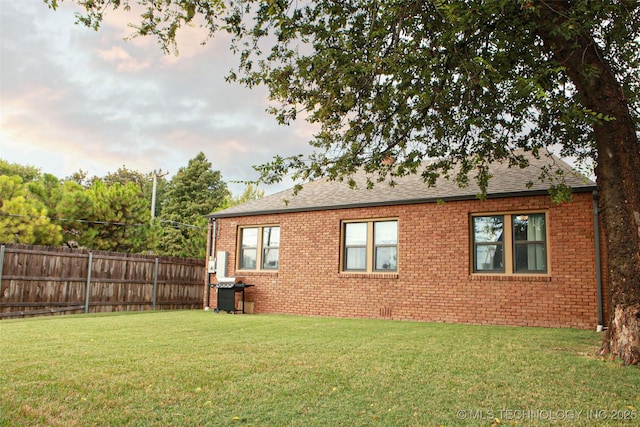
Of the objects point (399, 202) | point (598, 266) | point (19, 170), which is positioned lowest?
point (598, 266)

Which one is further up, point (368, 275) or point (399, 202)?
point (399, 202)

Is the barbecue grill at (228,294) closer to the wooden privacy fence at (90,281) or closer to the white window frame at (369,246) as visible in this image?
the wooden privacy fence at (90,281)

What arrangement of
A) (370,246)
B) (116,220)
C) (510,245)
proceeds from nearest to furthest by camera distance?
(510,245), (370,246), (116,220)

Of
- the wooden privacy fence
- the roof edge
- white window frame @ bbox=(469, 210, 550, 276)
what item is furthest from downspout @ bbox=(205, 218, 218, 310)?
white window frame @ bbox=(469, 210, 550, 276)

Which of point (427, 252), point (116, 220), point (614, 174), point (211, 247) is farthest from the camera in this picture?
point (116, 220)

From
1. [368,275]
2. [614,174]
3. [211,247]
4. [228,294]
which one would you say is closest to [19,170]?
[211,247]

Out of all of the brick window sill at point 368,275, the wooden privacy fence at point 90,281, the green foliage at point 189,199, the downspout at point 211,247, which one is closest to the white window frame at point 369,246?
the brick window sill at point 368,275

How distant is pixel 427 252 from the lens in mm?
11555

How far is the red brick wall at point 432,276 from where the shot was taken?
984 centimetres

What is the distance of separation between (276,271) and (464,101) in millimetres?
8454

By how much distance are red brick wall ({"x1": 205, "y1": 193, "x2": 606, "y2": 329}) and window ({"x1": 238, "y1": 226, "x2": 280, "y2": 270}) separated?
0.25m

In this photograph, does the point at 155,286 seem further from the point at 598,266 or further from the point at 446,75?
A: the point at 598,266

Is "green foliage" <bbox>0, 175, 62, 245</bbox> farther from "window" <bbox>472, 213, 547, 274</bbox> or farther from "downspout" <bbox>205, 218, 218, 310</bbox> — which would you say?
"window" <bbox>472, 213, 547, 274</bbox>

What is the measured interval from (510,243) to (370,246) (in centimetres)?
351
